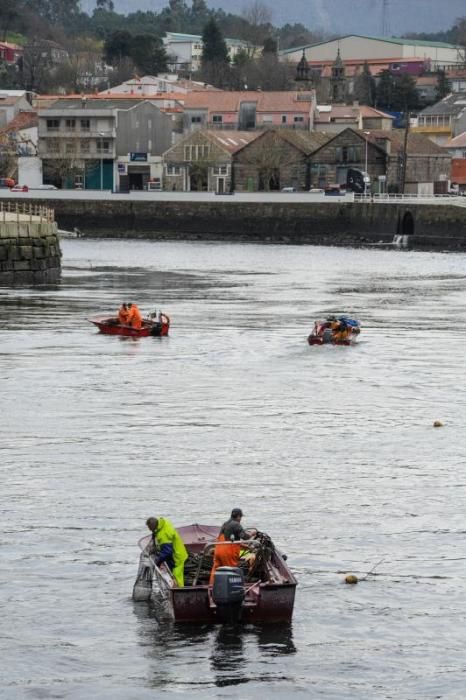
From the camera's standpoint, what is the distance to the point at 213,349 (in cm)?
5103

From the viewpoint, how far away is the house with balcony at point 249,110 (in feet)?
510

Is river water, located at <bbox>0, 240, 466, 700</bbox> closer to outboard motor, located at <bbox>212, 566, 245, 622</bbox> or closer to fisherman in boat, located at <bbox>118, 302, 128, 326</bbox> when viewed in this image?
outboard motor, located at <bbox>212, 566, 245, 622</bbox>

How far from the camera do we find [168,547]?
2314cm

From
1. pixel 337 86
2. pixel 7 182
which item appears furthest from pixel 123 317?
pixel 337 86

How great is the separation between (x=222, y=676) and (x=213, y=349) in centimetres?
2982

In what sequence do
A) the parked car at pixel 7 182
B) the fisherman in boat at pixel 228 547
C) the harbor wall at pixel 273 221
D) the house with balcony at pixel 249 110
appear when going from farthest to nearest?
1. the house with balcony at pixel 249 110
2. the parked car at pixel 7 182
3. the harbor wall at pixel 273 221
4. the fisherman in boat at pixel 228 547

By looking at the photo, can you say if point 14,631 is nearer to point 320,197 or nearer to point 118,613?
point 118,613

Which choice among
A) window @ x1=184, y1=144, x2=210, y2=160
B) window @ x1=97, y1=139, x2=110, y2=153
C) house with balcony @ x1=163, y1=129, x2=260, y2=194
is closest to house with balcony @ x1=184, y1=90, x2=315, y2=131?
house with balcony @ x1=163, y1=129, x2=260, y2=194

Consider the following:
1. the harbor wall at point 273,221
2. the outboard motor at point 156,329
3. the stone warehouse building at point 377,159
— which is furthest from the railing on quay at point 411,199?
the outboard motor at point 156,329

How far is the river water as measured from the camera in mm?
21953

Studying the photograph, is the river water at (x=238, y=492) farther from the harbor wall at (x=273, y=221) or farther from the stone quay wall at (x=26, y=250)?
the harbor wall at (x=273, y=221)

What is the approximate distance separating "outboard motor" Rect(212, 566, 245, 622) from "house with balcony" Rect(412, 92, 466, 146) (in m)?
149

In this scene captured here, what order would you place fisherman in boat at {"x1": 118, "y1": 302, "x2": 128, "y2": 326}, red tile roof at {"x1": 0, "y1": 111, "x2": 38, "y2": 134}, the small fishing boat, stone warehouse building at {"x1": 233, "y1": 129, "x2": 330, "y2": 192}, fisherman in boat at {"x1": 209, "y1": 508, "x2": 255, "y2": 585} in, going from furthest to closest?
1. red tile roof at {"x1": 0, "y1": 111, "x2": 38, "y2": 134}
2. stone warehouse building at {"x1": 233, "y1": 129, "x2": 330, "y2": 192}
3. fisherman in boat at {"x1": 118, "y1": 302, "x2": 128, "y2": 326}
4. the small fishing boat
5. fisherman in boat at {"x1": 209, "y1": 508, "x2": 255, "y2": 585}

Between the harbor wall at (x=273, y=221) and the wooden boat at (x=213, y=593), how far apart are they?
310ft
